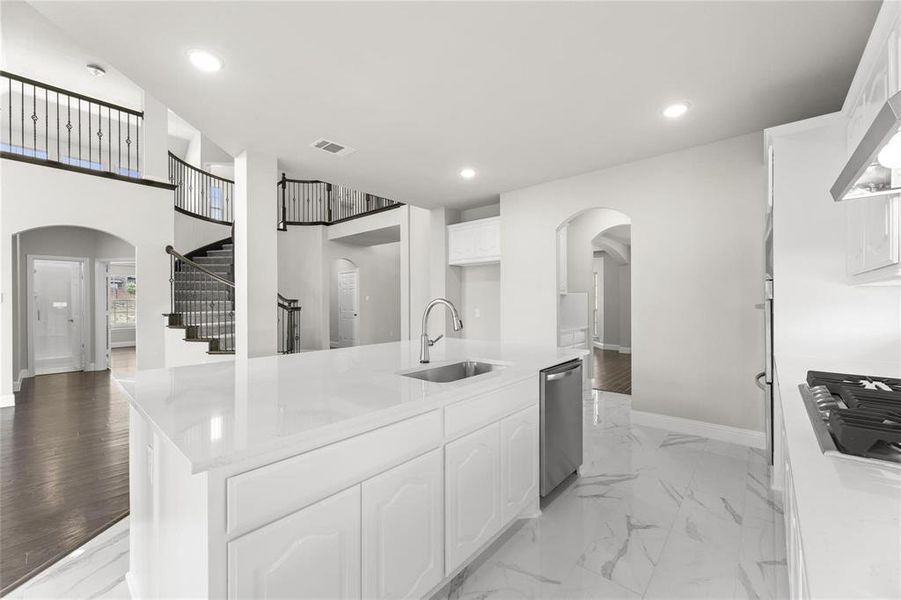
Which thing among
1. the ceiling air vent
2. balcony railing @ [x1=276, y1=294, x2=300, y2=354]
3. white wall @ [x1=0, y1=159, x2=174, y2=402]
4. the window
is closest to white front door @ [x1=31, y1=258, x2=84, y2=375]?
white wall @ [x1=0, y1=159, x2=174, y2=402]

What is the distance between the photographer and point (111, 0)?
1896 mm

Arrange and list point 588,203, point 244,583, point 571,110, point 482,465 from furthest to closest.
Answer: point 588,203 → point 571,110 → point 482,465 → point 244,583

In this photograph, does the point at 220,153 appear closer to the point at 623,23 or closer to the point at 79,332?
the point at 79,332

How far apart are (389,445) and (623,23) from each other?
7.50ft

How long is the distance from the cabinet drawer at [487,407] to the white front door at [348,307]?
7.51 meters

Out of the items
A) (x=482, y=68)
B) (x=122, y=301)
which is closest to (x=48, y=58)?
(x=122, y=301)

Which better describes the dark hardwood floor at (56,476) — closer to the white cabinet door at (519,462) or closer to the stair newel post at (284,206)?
the white cabinet door at (519,462)

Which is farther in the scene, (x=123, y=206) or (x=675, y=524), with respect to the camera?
(x=123, y=206)

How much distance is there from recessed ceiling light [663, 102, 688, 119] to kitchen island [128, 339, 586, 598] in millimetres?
2264

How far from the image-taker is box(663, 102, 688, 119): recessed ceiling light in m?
2.93

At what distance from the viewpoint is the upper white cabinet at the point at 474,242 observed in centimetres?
549

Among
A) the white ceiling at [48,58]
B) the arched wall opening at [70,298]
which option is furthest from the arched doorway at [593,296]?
the arched wall opening at [70,298]

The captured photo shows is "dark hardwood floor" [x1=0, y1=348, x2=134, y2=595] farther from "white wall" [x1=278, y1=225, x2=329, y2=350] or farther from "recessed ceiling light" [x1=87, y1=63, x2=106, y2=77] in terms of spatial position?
"recessed ceiling light" [x1=87, y1=63, x2=106, y2=77]

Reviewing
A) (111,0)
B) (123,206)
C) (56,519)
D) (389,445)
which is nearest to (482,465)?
(389,445)
